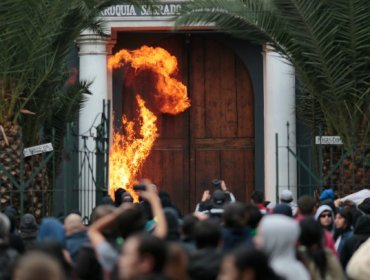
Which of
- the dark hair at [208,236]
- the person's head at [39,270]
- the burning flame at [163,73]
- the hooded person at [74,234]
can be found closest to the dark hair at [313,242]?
the dark hair at [208,236]

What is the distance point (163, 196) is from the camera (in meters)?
17.4

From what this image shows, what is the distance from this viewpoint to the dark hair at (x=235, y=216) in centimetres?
1040

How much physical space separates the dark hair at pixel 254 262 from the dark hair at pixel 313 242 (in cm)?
195

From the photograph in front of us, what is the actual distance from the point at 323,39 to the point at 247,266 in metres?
12.8

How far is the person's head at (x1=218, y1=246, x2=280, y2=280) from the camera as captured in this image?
7809mm

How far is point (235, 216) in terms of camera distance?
10.4 metres

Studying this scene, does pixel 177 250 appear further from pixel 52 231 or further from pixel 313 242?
pixel 52 231

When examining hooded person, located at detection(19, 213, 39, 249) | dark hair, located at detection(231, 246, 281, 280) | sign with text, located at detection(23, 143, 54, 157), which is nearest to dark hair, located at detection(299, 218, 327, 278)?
Answer: dark hair, located at detection(231, 246, 281, 280)

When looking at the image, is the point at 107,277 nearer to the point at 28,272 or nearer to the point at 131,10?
the point at 28,272

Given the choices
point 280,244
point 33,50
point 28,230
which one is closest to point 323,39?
point 33,50

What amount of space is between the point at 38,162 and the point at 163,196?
2665mm

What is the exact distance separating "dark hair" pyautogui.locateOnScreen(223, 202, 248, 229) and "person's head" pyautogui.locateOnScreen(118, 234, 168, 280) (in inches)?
→ 97.8

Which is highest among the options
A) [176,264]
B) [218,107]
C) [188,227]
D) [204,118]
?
[218,107]

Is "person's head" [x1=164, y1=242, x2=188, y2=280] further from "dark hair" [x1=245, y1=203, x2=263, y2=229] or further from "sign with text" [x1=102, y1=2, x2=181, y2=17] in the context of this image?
"sign with text" [x1=102, y1=2, x2=181, y2=17]
